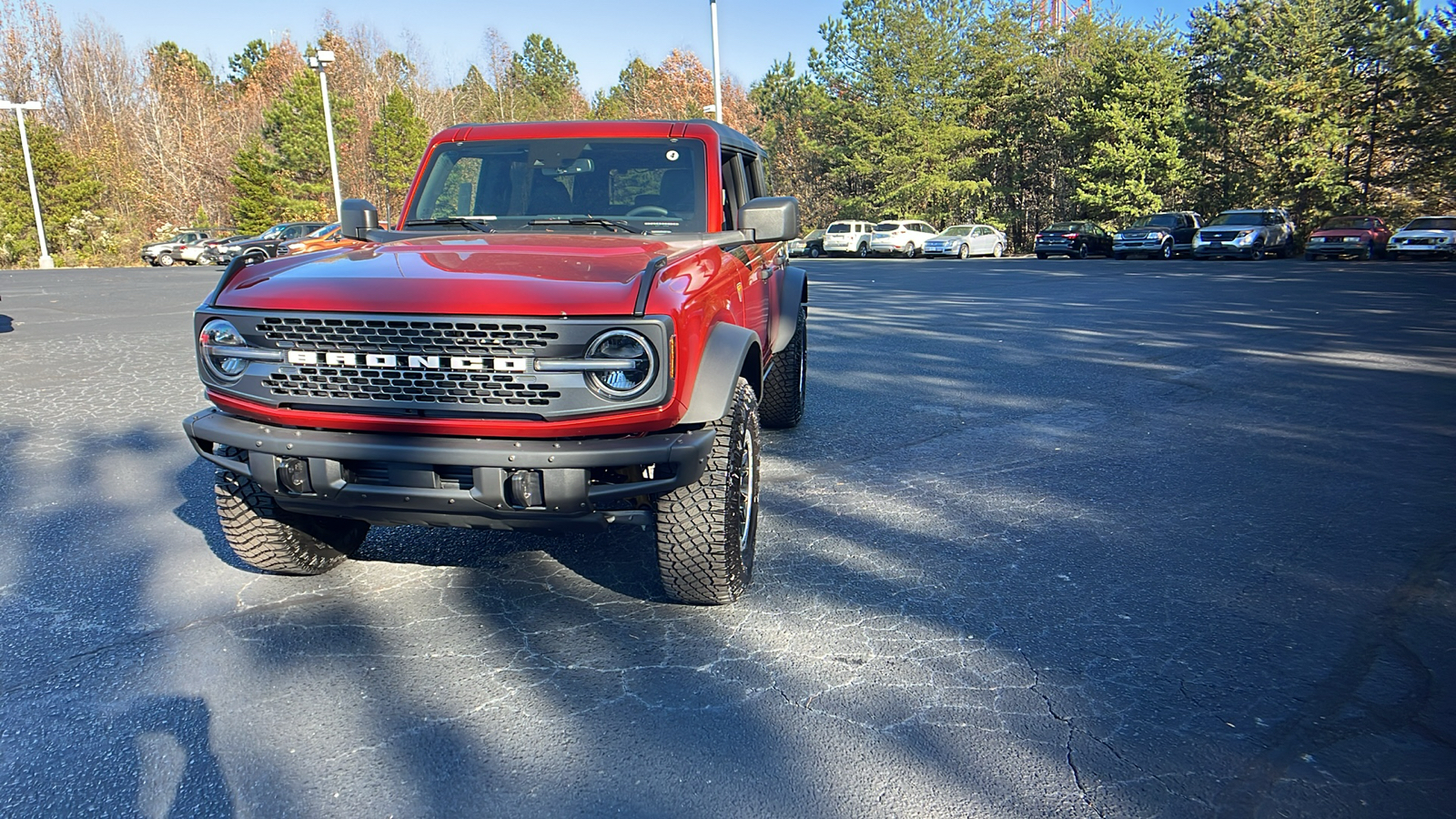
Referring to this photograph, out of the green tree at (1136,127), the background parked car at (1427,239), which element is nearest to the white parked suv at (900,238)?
the green tree at (1136,127)

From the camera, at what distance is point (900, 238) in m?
36.5

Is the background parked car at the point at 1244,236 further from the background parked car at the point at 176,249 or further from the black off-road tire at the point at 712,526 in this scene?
the background parked car at the point at 176,249

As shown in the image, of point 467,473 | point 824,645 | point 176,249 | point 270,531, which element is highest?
point 176,249

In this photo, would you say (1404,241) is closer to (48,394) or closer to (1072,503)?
(1072,503)

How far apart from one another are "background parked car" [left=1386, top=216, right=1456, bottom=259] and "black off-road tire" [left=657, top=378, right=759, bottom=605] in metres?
31.1

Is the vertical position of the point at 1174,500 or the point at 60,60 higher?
the point at 60,60

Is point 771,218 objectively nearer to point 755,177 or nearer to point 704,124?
point 704,124

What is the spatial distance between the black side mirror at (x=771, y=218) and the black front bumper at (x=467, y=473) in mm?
1520

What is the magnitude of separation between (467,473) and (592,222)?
1825mm

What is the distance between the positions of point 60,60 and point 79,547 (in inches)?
2465

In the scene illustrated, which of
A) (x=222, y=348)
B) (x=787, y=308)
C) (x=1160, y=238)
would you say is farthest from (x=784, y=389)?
(x=1160, y=238)

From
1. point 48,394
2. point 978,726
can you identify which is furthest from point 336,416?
point 48,394

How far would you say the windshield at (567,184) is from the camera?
15.2 feet

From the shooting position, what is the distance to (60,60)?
52.5 m
